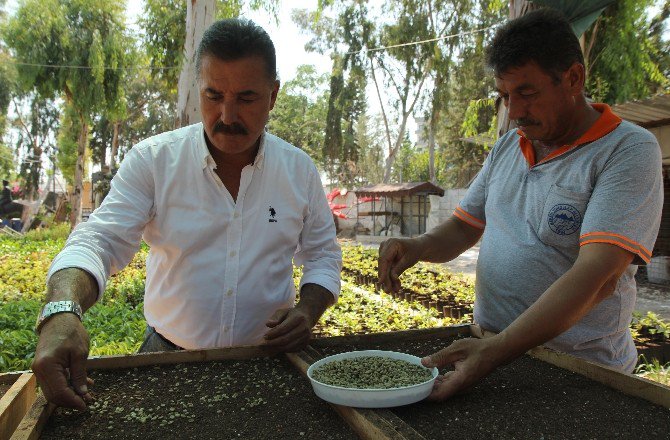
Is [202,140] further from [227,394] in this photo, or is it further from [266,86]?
[227,394]

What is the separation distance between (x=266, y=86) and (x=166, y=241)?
2.25 ft

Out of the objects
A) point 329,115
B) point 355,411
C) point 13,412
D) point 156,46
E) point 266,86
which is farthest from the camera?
point 329,115

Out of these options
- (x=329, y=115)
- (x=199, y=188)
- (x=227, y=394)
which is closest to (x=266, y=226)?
(x=199, y=188)

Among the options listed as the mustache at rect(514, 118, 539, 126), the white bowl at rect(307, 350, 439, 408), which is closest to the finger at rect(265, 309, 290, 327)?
the white bowl at rect(307, 350, 439, 408)

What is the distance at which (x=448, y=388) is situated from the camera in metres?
1.37

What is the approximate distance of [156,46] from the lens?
9500 mm

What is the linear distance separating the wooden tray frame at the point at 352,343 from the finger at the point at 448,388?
17 cm

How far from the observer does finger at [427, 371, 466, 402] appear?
137 centimetres

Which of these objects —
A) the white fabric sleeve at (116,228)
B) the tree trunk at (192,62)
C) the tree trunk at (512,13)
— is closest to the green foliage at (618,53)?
the tree trunk at (512,13)

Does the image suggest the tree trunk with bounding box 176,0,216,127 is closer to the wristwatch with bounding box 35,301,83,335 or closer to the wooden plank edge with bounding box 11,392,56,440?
the wristwatch with bounding box 35,301,83,335

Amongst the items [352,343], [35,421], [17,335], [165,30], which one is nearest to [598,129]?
[352,343]

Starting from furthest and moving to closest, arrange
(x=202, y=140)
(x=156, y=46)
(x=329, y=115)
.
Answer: (x=329, y=115) < (x=156, y=46) < (x=202, y=140)

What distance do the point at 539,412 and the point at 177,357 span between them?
1.13 meters

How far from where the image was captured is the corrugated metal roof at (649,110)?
6.52 m
